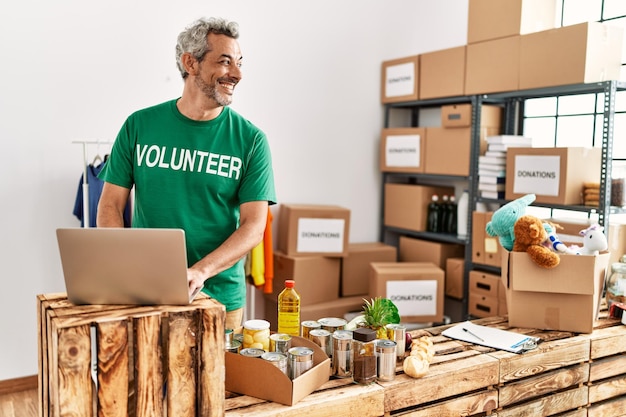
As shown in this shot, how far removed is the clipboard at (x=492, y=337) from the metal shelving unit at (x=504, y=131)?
1.14 meters

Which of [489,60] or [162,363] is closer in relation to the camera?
[162,363]

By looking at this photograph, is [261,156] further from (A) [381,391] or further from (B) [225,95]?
(A) [381,391]

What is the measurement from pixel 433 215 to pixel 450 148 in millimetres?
514

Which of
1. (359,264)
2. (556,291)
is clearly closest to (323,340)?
(556,291)

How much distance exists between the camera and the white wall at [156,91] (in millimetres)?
3277

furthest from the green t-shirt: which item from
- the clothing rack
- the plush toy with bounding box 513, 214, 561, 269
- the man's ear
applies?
the clothing rack

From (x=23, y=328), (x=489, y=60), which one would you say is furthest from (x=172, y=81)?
(x=489, y=60)

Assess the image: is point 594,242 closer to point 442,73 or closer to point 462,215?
point 462,215

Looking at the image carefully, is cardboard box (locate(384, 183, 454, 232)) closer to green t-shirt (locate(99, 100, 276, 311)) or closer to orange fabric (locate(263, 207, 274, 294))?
orange fabric (locate(263, 207, 274, 294))

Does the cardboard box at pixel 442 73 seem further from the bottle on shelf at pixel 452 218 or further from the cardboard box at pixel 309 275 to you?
the cardboard box at pixel 309 275

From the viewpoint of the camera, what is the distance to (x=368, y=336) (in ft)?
5.59

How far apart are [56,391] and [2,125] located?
7.90 feet

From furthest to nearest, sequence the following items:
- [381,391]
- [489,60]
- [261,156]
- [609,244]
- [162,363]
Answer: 1. [489,60]
2. [609,244]
3. [261,156]
4. [381,391]
5. [162,363]

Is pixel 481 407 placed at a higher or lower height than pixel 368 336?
lower
